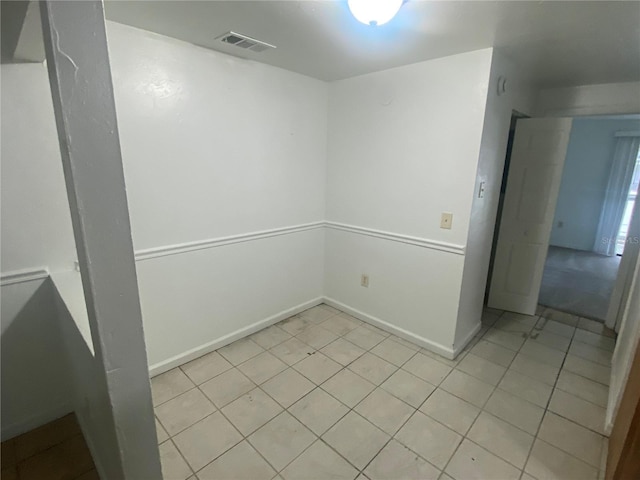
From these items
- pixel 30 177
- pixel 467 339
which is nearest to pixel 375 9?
pixel 30 177

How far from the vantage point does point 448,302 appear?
95.3 inches

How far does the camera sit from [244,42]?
6.42ft

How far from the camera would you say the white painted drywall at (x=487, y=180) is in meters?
2.15

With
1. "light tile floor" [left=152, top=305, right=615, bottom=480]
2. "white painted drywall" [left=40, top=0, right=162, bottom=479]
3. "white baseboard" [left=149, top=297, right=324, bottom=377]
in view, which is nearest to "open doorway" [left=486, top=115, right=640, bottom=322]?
"light tile floor" [left=152, top=305, right=615, bottom=480]

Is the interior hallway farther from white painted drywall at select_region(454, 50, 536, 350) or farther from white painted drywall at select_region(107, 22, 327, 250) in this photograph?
white painted drywall at select_region(107, 22, 327, 250)

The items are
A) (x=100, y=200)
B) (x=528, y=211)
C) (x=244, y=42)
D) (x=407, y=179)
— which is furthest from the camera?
(x=528, y=211)

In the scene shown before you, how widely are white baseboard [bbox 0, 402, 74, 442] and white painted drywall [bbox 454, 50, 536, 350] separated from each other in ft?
8.80

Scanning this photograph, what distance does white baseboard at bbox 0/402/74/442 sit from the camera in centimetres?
173

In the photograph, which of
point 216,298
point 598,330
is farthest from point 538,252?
point 216,298

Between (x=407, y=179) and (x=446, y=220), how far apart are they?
447mm

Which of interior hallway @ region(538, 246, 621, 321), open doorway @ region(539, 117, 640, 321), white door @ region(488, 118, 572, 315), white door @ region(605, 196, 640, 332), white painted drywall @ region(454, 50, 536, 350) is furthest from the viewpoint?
open doorway @ region(539, 117, 640, 321)

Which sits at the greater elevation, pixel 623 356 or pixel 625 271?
pixel 625 271

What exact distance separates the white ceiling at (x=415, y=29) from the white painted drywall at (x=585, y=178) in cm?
395

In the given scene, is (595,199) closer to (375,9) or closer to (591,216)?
(591,216)
